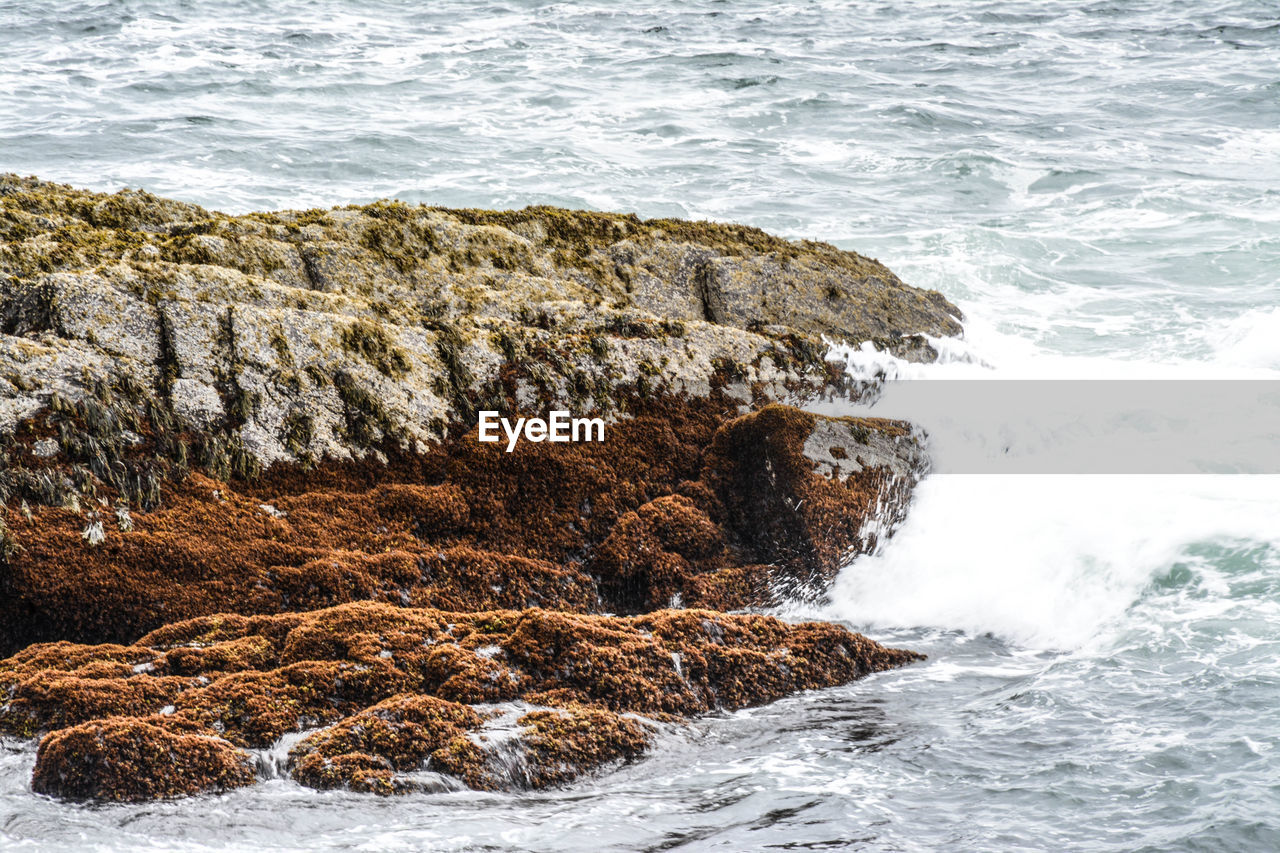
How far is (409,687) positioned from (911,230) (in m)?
15.4

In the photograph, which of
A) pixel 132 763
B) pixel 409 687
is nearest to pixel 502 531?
pixel 409 687

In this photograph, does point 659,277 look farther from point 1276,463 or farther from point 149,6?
point 149,6

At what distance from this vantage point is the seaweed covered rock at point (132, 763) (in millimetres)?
4691

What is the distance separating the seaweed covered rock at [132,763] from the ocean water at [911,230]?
0.45 feet

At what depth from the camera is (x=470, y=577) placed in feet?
23.0

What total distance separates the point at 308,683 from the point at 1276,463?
9.59m

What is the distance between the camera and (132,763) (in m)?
4.77

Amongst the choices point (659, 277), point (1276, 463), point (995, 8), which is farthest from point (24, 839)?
point (995, 8)

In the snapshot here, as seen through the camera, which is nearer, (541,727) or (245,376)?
(541,727)
